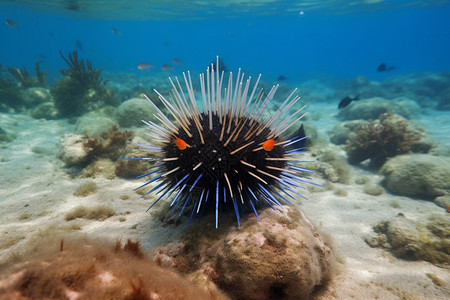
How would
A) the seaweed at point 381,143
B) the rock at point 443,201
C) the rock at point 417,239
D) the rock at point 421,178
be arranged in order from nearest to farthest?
the rock at point 417,239 < the rock at point 443,201 < the rock at point 421,178 < the seaweed at point 381,143

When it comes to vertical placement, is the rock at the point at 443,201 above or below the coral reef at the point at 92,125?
below

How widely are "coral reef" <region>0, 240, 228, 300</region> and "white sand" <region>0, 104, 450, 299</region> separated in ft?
1.59

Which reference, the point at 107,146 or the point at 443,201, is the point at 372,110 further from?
the point at 107,146

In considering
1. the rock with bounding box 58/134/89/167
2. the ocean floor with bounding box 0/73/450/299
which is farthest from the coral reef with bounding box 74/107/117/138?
the rock with bounding box 58/134/89/167

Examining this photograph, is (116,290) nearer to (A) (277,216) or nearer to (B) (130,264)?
(B) (130,264)

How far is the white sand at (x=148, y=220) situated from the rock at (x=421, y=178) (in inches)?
15.5

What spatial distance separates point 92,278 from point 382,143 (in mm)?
9398

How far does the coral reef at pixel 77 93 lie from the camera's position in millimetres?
12367

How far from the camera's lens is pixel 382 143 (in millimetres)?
7938

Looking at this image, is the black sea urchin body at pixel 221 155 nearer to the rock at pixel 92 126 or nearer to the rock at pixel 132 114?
the rock at pixel 92 126

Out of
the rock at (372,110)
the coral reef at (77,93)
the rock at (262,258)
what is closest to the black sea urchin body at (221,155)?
the rock at (262,258)

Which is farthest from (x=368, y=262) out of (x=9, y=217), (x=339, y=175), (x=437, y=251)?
(x=9, y=217)

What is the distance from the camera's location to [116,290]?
136 cm

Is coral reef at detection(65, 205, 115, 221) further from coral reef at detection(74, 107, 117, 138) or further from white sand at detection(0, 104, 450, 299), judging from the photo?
coral reef at detection(74, 107, 117, 138)
